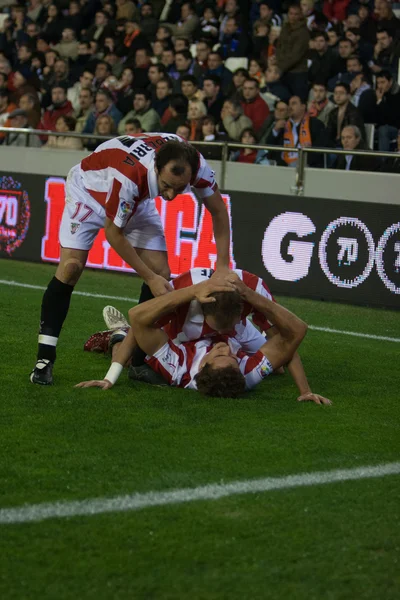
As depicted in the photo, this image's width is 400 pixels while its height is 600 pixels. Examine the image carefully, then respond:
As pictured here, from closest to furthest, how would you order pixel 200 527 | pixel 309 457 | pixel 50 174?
pixel 200 527
pixel 309 457
pixel 50 174

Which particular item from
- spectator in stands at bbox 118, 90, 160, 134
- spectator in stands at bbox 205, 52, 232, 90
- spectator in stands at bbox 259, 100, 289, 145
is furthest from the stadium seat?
spectator in stands at bbox 259, 100, 289, 145

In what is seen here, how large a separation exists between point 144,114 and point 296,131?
2.72m

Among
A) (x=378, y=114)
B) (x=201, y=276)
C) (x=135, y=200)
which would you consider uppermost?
(x=378, y=114)

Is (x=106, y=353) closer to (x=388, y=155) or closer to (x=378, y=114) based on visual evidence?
(x=388, y=155)

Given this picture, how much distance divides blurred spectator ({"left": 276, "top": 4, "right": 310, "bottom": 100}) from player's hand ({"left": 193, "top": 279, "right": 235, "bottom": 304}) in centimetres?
884

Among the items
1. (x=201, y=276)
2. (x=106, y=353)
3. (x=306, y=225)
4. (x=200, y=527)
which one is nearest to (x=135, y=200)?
(x=201, y=276)

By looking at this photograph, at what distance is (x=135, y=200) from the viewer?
238 inches

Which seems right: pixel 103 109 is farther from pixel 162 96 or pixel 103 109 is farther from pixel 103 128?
pixel 103 128

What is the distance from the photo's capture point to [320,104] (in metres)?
13.0

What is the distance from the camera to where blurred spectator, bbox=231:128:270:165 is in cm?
1244

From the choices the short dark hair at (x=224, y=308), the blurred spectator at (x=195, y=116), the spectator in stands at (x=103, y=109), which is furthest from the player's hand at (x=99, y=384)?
the spectator in stands at (x=103, y=109)

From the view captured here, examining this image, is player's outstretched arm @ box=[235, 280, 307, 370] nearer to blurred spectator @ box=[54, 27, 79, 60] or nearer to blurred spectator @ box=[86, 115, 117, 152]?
blurred spectator @ box=[86, 115, 117, 152]

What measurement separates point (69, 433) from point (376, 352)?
12.4 ft

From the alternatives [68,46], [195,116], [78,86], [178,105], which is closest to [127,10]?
[68,46]
